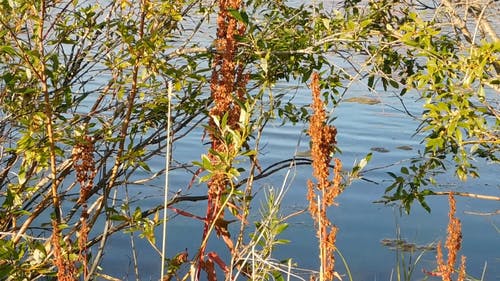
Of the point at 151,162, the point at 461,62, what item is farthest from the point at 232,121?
the point at 151,162

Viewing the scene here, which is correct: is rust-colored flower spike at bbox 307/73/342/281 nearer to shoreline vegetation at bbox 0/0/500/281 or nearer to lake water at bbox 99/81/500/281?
shoreline vegetation at bbox 0/0/500/281

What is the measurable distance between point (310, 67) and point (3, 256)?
1704mm

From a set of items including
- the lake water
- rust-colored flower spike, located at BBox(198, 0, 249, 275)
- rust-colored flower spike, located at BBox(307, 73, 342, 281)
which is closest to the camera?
rust-colored flower spike, located at BBox(307, 73, 342, 281)

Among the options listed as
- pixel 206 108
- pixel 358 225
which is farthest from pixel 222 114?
pixel 358 225

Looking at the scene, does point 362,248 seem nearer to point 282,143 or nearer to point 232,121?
point 282,143

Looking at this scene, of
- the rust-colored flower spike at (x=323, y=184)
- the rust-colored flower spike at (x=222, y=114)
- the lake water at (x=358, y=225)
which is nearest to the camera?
the rust-colored flower spike at (x=323, y=184)

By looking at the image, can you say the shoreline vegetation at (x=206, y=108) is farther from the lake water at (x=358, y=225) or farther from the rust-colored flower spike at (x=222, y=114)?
the lake water at (x=358, y=225)

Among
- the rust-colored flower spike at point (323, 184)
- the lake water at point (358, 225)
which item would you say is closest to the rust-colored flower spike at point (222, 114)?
the rust-colored flower spike at point (323, 184)

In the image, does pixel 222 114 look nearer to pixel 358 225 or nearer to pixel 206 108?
pixel 206 108

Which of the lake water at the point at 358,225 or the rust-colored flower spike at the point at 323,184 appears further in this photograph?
the lake water at the point at 358,225

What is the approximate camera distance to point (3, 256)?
3.20m

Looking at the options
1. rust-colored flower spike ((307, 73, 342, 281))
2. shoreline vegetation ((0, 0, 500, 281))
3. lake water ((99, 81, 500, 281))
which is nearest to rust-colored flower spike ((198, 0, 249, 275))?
shoreline vegetation ((0, 0, 500, 281))

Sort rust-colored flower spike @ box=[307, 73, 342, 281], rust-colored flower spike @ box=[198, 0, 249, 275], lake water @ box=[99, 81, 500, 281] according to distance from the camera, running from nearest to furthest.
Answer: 1. rust-colored flower spike @ box=[307, 73, 342, 281]
2. rust-colored flower spike @ box=[198, 0, 249, 275]
3. lake water @ box=[99, 81, 500, 281]

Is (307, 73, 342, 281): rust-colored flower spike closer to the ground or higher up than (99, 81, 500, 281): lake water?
higher up
